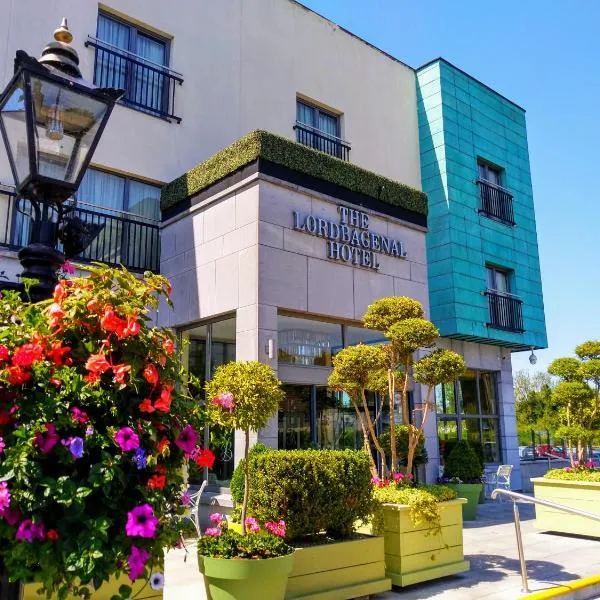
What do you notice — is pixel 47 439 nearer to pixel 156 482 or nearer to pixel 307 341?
pixel 156 482

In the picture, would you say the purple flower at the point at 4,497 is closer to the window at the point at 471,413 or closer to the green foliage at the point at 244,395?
the green foliage at the point at 244,395

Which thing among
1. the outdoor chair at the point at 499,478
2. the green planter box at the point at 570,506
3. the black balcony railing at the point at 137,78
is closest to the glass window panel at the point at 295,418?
the green planter box at the point at 570,506

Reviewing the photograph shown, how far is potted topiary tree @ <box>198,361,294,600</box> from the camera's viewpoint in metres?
4.99

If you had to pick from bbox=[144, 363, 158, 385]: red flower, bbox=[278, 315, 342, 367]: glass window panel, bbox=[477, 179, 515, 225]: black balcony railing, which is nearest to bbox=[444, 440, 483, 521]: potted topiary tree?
bbox=[278, 315, 342, 367]: glass window panel

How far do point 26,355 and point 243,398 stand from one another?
10.1 ft

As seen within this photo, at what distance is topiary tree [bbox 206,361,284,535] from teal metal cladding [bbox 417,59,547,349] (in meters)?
9.52

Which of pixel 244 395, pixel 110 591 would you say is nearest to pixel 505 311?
pixel 244 395

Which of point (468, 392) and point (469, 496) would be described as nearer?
point (469, 496)

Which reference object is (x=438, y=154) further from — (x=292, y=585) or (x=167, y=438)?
(x=167, y=438)

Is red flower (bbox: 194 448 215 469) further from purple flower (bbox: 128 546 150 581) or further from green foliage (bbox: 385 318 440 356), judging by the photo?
green foliage (bbox: 385 318 440 356)

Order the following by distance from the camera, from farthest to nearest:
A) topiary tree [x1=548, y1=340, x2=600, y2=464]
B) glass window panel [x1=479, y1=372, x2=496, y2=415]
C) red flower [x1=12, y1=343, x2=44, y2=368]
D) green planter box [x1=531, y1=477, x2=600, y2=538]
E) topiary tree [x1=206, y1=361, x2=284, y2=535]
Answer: glass window panel [x1=479, y1=372, x2=496, y2=415], topiary tree [x1=548, y1=340, x2=600, y2=464], green planter box [x1=531, y1=477, x2=600, y2=538], topiary tree [x1=206, y1=361, x2=284, y2=535], red flower [x1=12, y1=343, x2=44, y2=368]

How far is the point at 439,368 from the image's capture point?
25.1 ft

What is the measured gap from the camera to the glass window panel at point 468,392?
15.9 metres

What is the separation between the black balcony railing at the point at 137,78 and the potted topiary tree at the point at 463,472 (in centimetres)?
931
